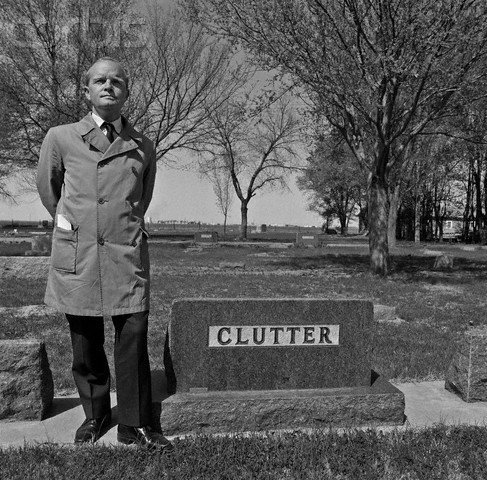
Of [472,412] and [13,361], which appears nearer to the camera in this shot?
[13,361]

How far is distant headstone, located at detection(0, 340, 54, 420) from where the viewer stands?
3586mm

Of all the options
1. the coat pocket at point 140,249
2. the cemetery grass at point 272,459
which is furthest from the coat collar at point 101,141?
the cemetery grass at point 272,459

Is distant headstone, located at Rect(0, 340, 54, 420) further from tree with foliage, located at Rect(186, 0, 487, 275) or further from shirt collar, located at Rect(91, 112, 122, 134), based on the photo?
tree with foliage, located at Rect(186, 0, 487, 275)

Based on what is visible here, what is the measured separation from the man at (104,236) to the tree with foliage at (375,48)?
8743mm

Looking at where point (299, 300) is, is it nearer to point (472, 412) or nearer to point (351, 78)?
point (472, 412)

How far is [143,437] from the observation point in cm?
323

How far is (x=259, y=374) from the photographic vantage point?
12.2ft

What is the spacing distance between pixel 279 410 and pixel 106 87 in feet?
7.46

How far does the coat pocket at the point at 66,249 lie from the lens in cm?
312

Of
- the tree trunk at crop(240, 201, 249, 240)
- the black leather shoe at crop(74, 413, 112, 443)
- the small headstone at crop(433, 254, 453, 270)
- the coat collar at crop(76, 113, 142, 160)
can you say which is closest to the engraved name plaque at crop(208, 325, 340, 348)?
the black leather shoe at crop(74, 413, 112, 443)

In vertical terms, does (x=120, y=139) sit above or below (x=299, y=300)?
above

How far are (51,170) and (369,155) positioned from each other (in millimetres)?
13677

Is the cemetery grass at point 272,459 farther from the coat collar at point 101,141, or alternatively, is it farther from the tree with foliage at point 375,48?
the tree with foliage at point 375,48

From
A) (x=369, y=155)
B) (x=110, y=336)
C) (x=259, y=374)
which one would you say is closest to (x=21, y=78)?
(x=369, y=155)
